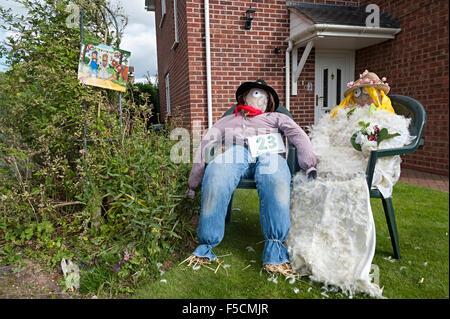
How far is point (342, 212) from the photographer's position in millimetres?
1893

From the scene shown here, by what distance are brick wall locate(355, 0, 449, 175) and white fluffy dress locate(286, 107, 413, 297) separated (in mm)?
2473

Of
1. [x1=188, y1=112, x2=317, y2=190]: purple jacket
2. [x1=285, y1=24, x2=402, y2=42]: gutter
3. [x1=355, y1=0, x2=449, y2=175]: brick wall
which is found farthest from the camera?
[x1=285, y1=24, x2=402, y2=42]: gutter

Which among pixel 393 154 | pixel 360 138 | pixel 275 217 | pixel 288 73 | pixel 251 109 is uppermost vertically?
pixel 288 73

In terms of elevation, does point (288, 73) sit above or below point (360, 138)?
above

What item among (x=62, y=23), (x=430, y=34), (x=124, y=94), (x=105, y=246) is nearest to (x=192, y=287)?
(x=105, y=246)

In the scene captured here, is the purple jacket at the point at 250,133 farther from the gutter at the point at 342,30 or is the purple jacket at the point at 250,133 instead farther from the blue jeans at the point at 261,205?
the gutter at the point at 342,30

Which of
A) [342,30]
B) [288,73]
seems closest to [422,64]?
[342,30]

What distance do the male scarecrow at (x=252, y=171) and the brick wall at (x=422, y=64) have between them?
9.26 ft

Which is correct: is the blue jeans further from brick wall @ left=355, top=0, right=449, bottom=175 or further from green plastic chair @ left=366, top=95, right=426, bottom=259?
brick wall @ left=355, top=0, right=449, bottom=175

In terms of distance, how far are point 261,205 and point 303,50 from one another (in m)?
3.97

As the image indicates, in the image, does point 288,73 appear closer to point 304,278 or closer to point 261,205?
point 261,205

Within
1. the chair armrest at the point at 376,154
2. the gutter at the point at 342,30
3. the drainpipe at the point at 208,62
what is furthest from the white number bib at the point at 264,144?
the gutter at the point at 342,30

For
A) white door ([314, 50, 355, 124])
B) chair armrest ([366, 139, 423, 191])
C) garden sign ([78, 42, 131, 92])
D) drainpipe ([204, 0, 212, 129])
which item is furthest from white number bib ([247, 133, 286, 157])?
white door ([314, 50, 355, 124])

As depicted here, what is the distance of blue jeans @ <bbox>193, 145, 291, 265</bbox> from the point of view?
6.46 ft
